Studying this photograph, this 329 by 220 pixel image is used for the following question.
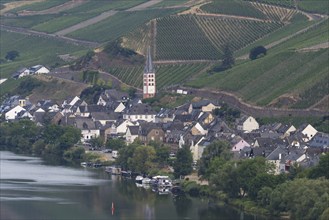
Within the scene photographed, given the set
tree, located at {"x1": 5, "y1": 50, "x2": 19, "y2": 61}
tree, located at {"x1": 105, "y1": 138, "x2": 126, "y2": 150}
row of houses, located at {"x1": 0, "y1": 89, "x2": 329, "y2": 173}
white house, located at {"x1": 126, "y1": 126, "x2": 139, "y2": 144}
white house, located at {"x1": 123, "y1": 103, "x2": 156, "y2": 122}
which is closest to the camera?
row of houses, located at {"x1": 0, "y1": 89, "x2": 329, "y2": 173}

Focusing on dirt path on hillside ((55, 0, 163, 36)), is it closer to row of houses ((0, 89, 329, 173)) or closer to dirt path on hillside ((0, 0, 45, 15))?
dirt path on hillside ((0, 0, 45, 15))

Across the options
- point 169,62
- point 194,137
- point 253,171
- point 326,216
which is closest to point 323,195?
point 326,216

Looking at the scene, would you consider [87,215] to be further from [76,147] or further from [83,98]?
[83,98]

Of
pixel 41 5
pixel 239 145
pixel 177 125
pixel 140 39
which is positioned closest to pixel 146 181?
pixel 239 145

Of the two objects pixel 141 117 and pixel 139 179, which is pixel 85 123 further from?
pixel 139 179

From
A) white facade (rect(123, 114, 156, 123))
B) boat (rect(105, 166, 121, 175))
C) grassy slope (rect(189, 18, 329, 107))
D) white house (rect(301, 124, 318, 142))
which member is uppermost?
grassy slope (rect(189, 18, 329, 107))

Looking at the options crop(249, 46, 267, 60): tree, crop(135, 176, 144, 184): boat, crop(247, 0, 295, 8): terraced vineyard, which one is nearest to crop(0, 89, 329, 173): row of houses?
crop(135, 176, 144, 184): boat
